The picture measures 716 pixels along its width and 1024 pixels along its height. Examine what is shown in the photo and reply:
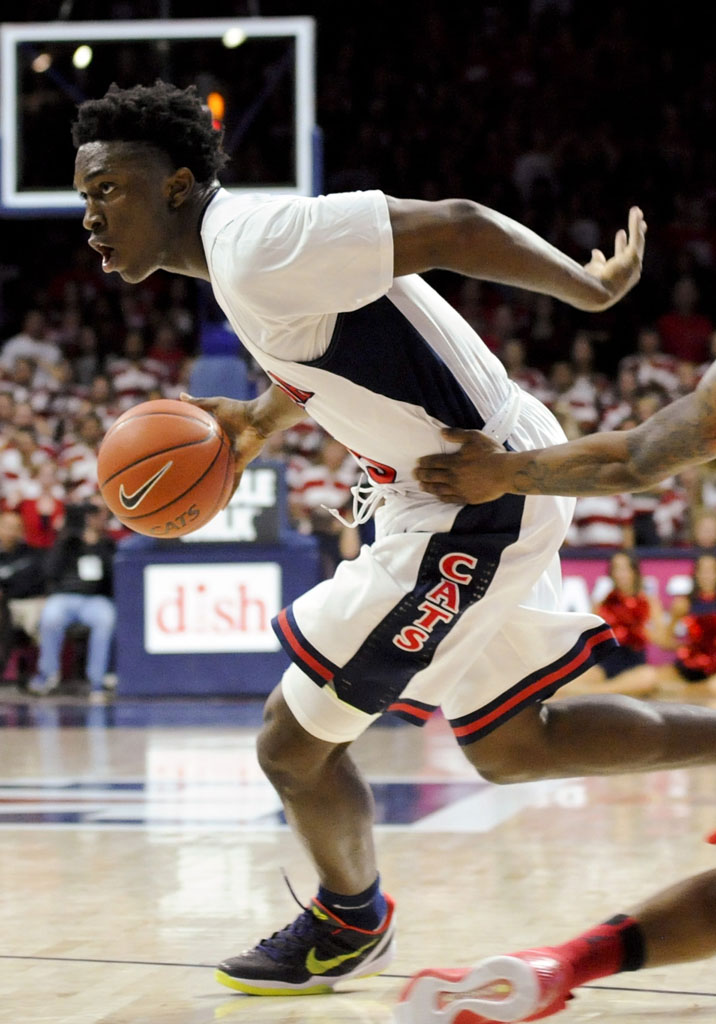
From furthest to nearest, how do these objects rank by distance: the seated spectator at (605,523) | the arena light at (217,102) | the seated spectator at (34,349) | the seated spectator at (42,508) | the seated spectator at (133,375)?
the seated spectator at (34,349), the seated spectator at (133,375), the seated spectator at (42,508), the seated spectator at (605,523), the arena light at (217,102)

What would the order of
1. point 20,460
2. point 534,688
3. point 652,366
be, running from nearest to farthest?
1. point 534,688
2. point 20,460
3. point 652,366

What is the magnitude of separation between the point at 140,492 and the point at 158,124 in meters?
0.76

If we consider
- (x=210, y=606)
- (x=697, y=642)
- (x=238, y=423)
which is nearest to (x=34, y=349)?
(x=210, y=606)

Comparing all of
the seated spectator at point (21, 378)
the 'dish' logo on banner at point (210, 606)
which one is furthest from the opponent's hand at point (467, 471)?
the seated spectator at point (21, 378)

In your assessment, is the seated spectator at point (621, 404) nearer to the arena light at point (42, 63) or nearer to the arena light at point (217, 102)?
the arena light at point (217, 102)

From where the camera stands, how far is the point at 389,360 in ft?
8.62

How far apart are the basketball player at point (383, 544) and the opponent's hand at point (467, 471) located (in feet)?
0.19

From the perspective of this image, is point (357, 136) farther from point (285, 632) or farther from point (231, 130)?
point (285, 632)

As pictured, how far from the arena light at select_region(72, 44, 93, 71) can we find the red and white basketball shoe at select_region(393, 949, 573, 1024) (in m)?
8.43

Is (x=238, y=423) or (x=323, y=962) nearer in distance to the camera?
(x=323, y=962)

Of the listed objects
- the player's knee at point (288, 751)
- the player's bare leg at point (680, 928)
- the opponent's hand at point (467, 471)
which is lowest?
the player's bare leg at point (680, 928)

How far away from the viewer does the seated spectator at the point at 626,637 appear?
26.9 ft

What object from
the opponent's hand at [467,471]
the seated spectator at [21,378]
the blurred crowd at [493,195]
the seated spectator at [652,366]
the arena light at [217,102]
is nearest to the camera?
the opponent's hand at [467,471]

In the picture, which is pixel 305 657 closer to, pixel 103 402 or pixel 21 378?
pixel 103 402
